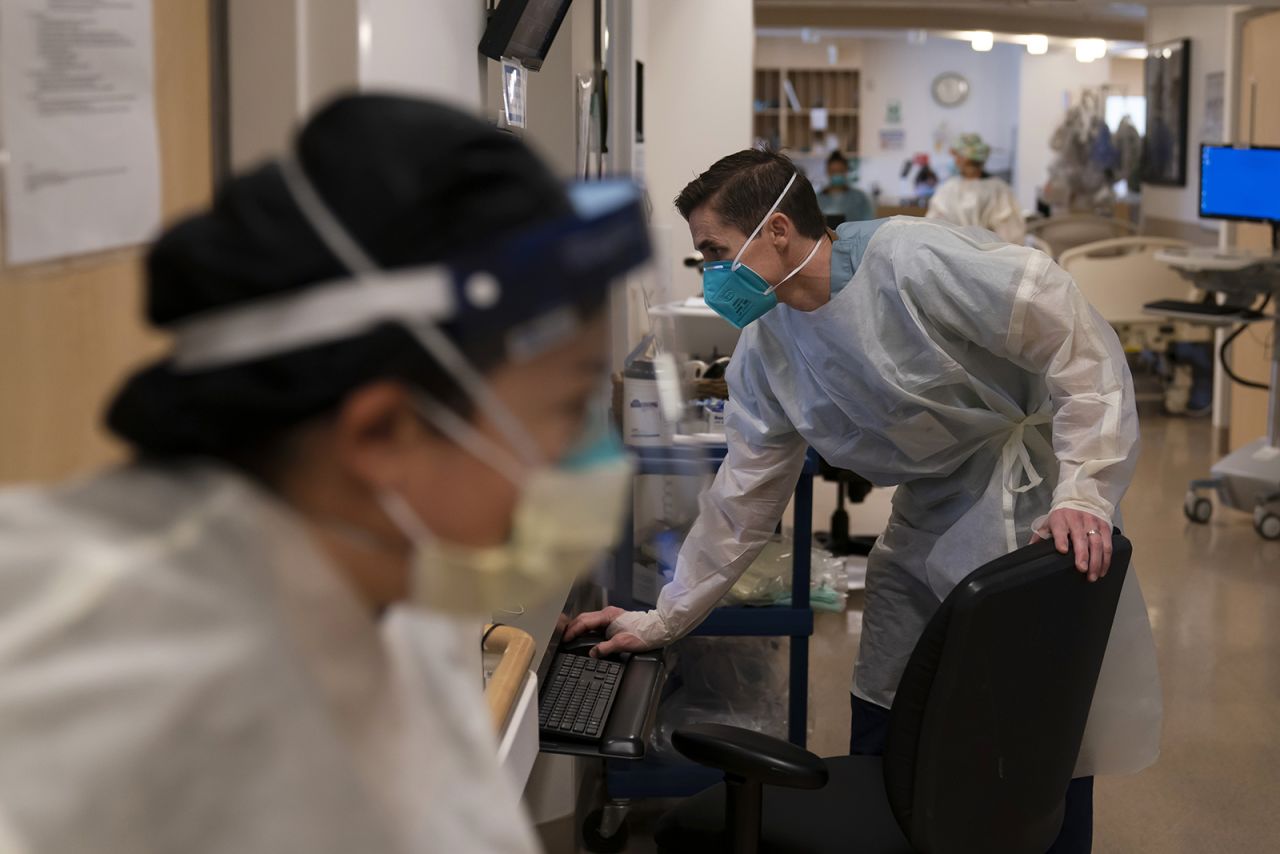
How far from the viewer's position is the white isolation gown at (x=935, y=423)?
222 centimetres

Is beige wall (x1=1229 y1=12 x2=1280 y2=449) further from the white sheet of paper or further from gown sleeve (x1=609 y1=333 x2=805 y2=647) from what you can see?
the white sheet of paper

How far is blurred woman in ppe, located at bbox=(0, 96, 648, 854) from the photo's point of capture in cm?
67

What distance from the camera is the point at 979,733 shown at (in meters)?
1.76

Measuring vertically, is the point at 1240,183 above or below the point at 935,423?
above

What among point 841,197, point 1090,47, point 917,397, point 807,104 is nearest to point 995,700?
point 917,397

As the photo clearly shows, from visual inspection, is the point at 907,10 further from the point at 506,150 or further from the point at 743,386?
the point at 506,150

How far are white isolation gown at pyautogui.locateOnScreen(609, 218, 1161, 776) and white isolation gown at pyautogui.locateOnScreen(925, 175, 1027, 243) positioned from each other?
630 cm

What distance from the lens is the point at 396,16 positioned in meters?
1.42

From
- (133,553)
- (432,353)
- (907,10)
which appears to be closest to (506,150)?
(432,353)

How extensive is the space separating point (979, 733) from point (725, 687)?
152 cm

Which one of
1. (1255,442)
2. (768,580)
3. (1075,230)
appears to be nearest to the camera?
(768,580)

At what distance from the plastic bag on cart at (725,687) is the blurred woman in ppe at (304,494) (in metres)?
2.39

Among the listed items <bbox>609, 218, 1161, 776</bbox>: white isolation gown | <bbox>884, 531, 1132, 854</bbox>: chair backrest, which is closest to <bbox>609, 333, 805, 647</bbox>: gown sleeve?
<bbox>609, 218, 1161, 776</bbox>: white isolation gown

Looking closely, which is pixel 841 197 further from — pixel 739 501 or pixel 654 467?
pixel 739 501
